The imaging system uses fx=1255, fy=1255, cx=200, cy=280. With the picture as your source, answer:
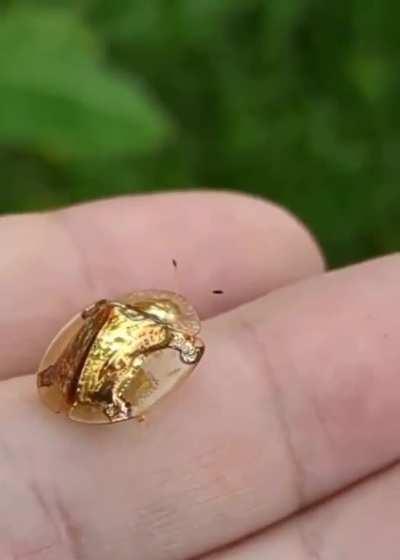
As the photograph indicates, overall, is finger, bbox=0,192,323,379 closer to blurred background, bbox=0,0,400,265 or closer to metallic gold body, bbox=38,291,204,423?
metallic gold body, bbox=38,291,204,423

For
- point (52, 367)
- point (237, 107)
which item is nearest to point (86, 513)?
point (52, 367)

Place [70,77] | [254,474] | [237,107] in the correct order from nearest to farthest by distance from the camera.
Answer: [254,474]
[70,77]
[237,107]

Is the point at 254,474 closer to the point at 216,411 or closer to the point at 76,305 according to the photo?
the point at 216,411

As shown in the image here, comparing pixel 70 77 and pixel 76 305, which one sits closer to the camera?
pixel 76 305

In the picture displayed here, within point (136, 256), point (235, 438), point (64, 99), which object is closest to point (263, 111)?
point (64, 99)

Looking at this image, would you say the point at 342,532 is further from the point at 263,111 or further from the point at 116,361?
the point at 263,111

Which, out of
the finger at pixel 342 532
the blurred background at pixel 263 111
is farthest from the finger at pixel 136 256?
the blurred background at pixel 263 111

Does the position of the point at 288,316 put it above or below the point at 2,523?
above
